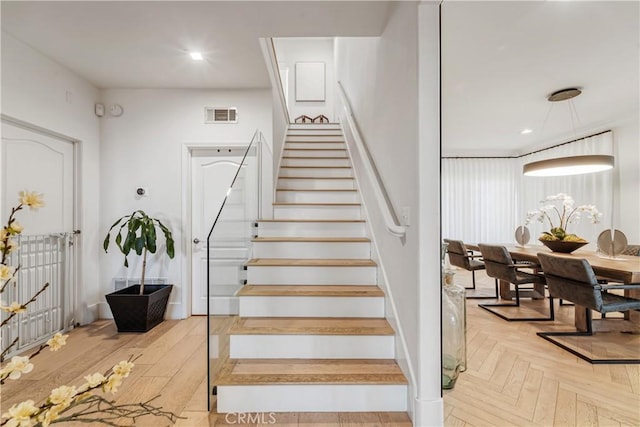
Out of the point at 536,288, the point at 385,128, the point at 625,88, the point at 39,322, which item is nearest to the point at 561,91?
the point at 625,88

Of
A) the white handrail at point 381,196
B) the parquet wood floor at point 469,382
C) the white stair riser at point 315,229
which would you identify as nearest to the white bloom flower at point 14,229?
the parquet wood floor at point 469,382

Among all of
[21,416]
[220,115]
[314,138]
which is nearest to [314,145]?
[314,138]

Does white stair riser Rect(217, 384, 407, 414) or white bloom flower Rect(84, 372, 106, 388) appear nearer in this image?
white bloom flower Rect(84, 372, 106, 388)

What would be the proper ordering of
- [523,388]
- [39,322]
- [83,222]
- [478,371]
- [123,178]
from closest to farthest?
1. [523,388]
2. [478,371]
3. [39,322]
4. [83,222]
5. [123,178]

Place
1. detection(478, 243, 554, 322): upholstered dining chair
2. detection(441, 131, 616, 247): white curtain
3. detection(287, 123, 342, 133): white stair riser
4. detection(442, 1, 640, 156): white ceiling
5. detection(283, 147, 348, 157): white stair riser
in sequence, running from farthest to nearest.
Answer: detection(441, 131, 616, 247): white curtain, detection(287, 123, 342, 133): white stair riser, detection(283, 147, 348, 157): white stair riser, detection(478, 243, 554, 322): upholstered dining chair, detection(442, 1, 640, 156): white ceiling

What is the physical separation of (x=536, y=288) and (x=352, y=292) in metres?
3.08

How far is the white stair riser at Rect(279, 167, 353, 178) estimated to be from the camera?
3988 mm

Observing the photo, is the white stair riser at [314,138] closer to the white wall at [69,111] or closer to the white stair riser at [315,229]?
the white stair riser at [315,229]

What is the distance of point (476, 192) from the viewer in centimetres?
666

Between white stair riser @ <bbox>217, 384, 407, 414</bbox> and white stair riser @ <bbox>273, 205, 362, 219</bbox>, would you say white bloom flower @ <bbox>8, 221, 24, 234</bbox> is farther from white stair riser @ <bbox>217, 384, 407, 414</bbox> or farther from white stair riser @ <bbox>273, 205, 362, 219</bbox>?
white stair riser @ <bbox>273, 205, 362, 219</bbox>

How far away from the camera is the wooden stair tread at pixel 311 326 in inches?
78.8

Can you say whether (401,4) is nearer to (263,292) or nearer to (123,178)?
(263,292)

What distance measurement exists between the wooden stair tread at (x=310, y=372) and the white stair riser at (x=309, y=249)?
97cm

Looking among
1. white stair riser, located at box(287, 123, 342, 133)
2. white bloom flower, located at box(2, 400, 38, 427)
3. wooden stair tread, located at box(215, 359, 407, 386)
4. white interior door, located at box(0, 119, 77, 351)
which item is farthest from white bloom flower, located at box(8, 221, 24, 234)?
white stair riser, located at box(287, 123, 342, 133)
